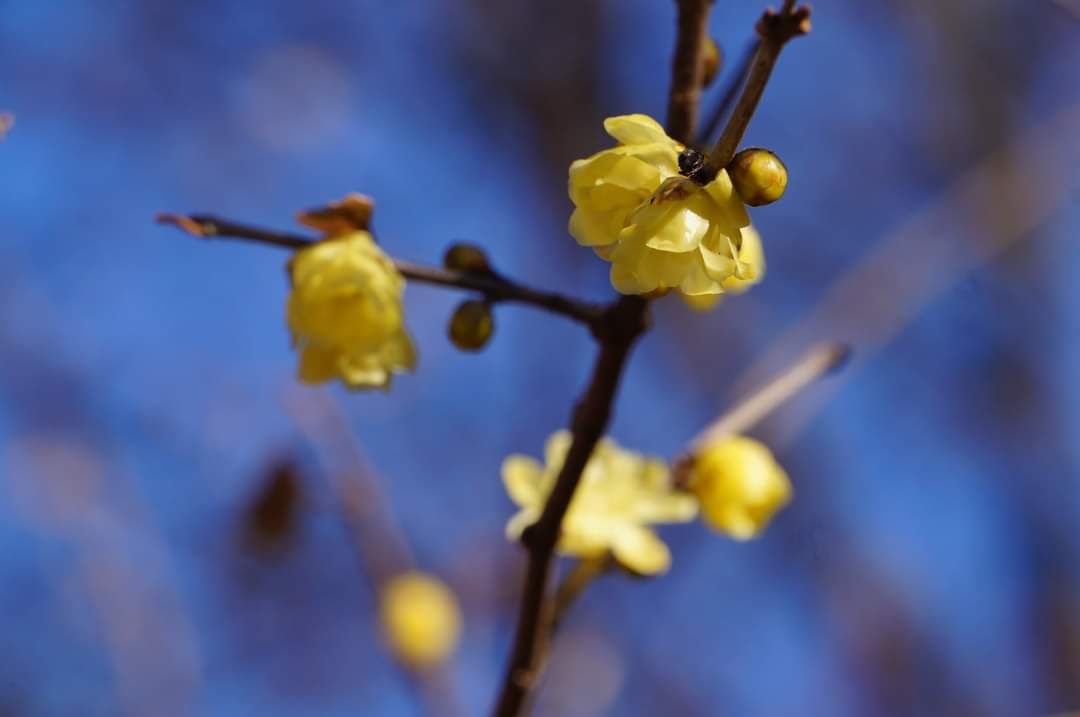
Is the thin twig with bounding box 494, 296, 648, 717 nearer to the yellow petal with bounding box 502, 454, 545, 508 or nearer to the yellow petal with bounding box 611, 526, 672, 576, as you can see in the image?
the yellow petal with bounding box 611, 526, 672, 576

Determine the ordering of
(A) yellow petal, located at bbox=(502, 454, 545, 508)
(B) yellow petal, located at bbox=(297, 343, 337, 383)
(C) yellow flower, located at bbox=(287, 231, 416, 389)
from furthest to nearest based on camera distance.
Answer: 1. (A) yellow petal, located at bbox=(502, 454, 545, 508)
2. (B) yellow petal, located at bbox=(297, 343, 337, 383)
3. (C) yellow flower, located at bbox=(287, 231, 416, 389)

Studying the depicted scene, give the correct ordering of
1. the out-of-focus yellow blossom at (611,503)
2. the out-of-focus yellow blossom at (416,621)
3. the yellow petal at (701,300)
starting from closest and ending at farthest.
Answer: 1. the yellow petal at (701,300)
2. the out-of-focus yellow blossom at (611,503)
3. the out-of-focus yellow blossom at (416,621)

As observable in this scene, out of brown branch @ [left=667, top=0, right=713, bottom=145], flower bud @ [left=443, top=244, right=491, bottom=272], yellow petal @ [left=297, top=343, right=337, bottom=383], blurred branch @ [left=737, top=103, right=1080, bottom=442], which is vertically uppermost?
blurred branch @ [left=737, top=103, right=1080, bottom=442]

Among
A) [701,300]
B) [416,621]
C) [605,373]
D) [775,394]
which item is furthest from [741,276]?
[416,621]

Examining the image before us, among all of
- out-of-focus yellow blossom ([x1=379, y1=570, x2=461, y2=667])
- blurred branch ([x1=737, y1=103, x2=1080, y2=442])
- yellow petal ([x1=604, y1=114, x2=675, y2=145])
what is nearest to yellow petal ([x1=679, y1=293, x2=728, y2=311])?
yellow petal ([x1=604, y1=114, x2=675, y2=145])

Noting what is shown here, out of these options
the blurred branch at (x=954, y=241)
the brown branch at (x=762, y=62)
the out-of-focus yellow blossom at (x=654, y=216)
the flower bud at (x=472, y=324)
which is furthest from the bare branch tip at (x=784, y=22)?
the blurred branch at (x=954, y=241)

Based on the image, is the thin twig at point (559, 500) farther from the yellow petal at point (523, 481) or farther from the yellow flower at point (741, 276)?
the yellow petal at point (523, 481)

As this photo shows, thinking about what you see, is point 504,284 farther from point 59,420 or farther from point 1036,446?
point 1036,446
